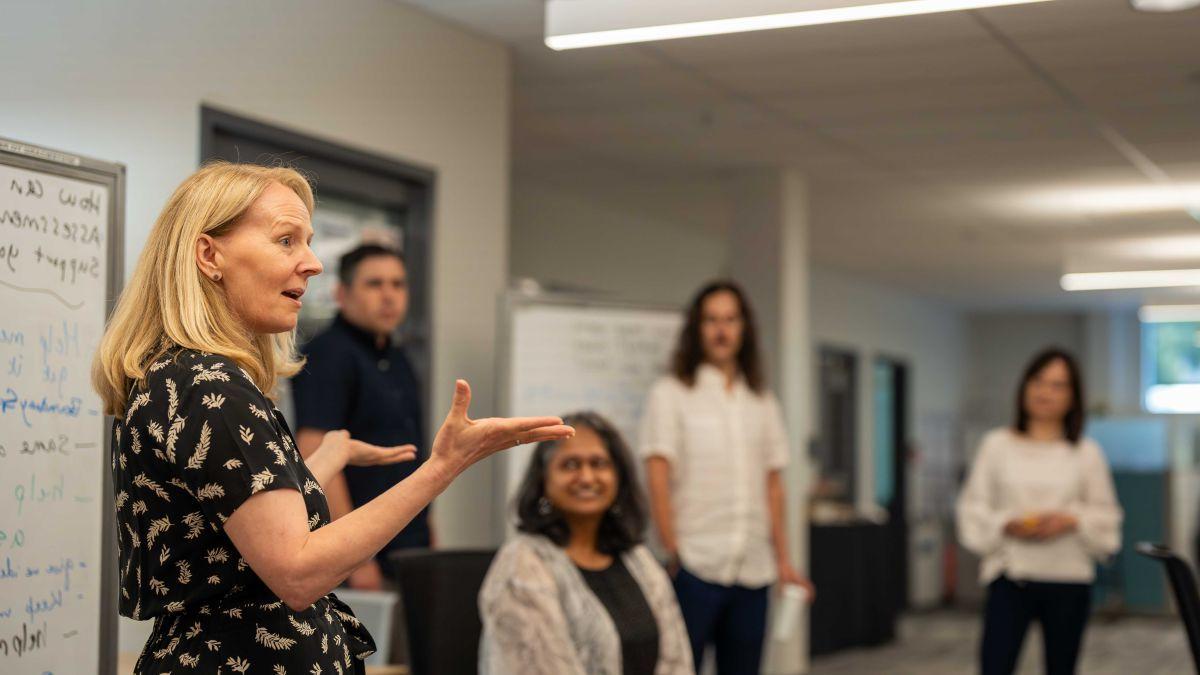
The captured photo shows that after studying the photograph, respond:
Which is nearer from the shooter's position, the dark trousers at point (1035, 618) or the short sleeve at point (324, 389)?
the short sleeve at point (324, 389)

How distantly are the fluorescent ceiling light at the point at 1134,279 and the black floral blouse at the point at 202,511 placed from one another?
858 cm

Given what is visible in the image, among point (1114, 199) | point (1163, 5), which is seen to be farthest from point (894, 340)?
point (1163, 5)

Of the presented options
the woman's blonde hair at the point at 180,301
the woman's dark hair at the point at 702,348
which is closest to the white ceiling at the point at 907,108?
the woman's dark hair at the point at 702,348

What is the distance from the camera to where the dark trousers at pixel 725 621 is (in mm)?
4176

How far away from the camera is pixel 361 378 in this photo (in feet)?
11.9

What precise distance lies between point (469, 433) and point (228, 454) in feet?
0.86

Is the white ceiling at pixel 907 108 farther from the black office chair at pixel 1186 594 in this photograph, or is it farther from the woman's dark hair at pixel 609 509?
the black office chair at pixel 1186 594

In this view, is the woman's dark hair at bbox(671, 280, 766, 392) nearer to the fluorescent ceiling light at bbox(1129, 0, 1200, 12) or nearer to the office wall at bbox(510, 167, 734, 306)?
the fluorescent ceiling light at bbox(1129, 0, 1200, 12)

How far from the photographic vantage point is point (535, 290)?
4.77 m

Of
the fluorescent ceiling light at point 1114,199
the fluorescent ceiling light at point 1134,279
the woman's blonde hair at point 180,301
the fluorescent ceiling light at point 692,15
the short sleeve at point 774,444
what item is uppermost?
the fluorescent ceiling light at point 1114,199

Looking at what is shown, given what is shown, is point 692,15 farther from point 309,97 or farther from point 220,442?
point 220,442

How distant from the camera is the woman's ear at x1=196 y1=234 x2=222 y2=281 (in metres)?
1.61

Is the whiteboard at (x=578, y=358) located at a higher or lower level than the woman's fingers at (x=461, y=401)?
higher

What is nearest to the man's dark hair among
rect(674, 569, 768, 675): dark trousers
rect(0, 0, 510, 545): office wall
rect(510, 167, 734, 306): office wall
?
rect(0, 0, 510, 545): office wall
